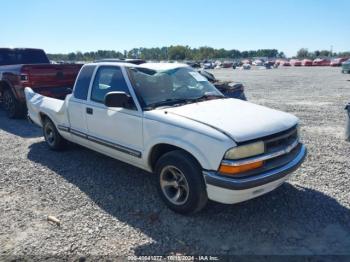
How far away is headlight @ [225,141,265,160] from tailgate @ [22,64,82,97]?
5.55 metres

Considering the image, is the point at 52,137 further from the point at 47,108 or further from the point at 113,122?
the point at 113,122

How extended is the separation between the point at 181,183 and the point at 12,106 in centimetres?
732

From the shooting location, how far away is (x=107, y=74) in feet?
15.4

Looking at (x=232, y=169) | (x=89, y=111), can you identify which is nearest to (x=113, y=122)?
(x=89, y=111)

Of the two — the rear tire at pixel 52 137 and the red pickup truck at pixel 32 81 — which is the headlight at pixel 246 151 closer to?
the rear tire at pixel 52 137

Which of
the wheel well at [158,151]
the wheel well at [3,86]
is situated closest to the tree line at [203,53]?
the wheel well at [3,86]

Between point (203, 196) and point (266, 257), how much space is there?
87 cm

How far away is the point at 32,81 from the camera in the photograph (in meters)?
8.00

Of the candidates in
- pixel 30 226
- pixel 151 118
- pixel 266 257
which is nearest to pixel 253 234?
pixel 266 257

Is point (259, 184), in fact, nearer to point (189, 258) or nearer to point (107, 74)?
point (189, 258)

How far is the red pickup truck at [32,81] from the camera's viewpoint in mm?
7984

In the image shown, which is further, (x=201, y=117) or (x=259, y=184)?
(x=201, y=117)

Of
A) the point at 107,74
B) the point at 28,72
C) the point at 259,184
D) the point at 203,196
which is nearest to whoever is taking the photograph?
the point at 259,184

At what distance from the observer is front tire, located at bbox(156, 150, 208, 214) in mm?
3420
